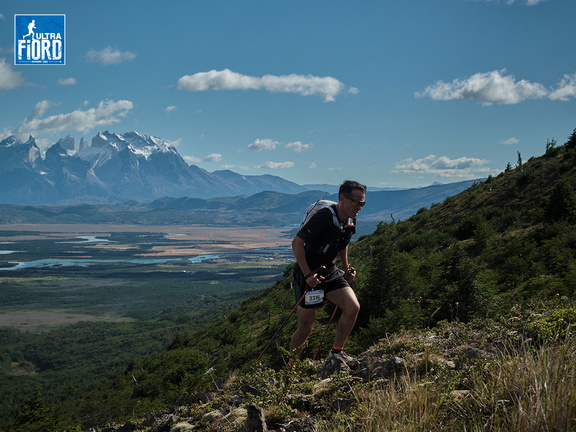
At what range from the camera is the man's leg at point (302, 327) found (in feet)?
20.4

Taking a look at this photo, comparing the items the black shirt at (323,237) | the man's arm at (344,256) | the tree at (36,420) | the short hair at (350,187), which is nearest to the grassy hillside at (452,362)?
the man's arm at (344,256)

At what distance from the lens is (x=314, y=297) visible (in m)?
6.04

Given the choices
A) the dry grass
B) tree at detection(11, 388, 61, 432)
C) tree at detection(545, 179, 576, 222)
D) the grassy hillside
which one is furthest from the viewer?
tree at detection(11, 388, 61, 432)

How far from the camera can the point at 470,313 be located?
7719 millimetres

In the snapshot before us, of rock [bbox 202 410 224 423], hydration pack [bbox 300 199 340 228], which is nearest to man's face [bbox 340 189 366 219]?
hydration pack [bbox 300 199 340 228]

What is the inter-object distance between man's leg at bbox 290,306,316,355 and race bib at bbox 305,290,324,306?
20 centimetres

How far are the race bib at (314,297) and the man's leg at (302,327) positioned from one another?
7.7 inches

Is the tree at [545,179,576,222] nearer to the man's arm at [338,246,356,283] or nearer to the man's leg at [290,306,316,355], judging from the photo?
the man's arm at [338,246,356,283]

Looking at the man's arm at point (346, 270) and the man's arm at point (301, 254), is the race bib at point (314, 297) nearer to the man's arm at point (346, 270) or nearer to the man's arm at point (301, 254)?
the man's arm at point (301, 254)

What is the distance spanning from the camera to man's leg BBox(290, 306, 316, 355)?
20.4ft

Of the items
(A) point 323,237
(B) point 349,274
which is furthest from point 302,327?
(A) point 323,237

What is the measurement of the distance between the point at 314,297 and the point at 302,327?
2.09ft

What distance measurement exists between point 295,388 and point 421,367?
1.38m

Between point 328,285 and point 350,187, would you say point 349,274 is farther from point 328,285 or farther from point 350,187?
point 350,187
